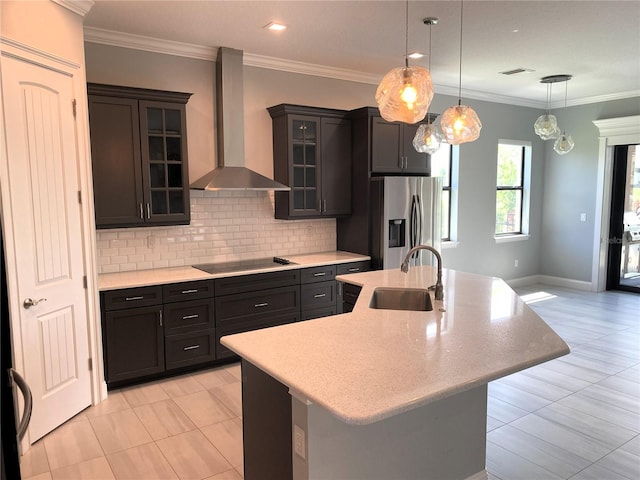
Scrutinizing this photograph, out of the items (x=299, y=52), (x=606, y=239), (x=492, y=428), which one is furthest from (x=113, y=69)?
(x=606, y=239)

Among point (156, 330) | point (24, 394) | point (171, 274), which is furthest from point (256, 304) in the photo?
point (24, 394)

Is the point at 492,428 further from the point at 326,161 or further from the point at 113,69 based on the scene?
the point at 113,69

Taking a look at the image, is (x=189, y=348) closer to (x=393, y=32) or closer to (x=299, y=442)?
(x=299, y=442)

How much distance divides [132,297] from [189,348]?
2.27ft

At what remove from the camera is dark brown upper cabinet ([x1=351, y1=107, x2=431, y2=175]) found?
511 cm

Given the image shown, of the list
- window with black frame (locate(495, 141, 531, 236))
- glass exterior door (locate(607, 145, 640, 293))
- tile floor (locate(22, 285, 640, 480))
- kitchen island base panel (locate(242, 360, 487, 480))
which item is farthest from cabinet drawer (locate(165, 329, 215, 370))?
glass exterior door (locate(607, 145, 640, 293))

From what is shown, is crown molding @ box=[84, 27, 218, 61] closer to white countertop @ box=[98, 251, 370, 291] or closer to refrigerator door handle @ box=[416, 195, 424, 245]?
white countertop @ box=[98, 251, 370, 291]

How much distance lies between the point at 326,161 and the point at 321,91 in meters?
0.87

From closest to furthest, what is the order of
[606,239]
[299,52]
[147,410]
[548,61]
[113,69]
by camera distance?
[147,410] → [113,69] → [299,52] → [548,61] → [606,239]

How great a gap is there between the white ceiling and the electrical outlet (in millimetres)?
2870

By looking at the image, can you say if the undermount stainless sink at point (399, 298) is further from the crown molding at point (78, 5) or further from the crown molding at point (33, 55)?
the crown molding at point (78, 5)

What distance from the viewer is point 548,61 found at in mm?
5078

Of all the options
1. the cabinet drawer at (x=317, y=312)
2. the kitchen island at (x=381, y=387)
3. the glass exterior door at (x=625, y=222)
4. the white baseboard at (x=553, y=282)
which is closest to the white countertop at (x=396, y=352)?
the kitchen island at (x=381, y=387)

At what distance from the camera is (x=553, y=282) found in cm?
796
